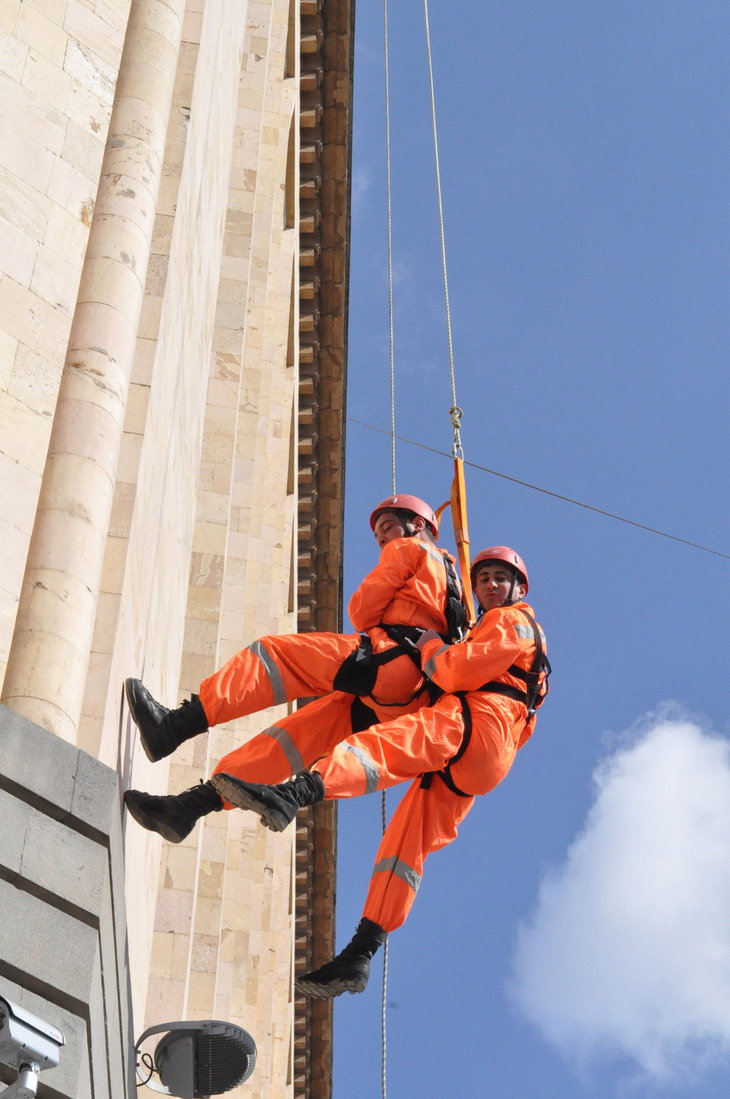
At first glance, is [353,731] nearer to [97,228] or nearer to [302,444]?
[97,228]

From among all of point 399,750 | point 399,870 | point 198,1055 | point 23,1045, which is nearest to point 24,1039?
point 23,1045

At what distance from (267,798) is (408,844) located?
217 centimetres

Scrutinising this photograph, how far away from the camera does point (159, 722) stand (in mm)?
8812

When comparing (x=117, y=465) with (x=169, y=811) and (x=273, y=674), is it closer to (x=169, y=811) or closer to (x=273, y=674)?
(x=273, y=674)

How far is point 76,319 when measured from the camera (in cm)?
892

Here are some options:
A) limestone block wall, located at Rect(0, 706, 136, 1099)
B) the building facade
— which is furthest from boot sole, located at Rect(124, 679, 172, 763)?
limestone block wall, located at Rect(0, 706, 136, 1099)

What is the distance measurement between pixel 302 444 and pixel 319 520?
223 centimetres

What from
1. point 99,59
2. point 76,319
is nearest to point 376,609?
point 76,319

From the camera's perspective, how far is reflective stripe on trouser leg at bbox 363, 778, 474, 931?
9742mm

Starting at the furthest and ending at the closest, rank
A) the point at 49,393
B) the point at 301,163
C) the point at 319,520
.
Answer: the point at 319,520 < the point at 301,163 < the point at 49,393

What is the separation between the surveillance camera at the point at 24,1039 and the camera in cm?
527

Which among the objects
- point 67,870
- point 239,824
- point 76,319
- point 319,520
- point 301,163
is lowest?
point 67,870

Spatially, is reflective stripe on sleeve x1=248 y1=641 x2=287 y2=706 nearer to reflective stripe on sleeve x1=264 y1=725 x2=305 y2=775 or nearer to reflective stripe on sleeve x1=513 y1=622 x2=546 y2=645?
reflective stripe on sleeve x1=264 y1=725 x2=305 y2=775

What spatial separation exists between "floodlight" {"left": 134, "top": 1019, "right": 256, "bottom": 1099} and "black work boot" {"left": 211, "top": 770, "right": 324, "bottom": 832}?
6.45 feet
